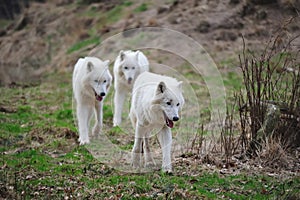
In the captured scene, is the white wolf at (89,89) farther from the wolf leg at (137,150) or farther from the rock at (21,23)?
the rock at (21,23)

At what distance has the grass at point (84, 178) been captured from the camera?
20.0 feet

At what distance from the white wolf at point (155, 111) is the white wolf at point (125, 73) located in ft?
8.26

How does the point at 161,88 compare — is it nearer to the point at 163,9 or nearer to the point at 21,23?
the point at 163,9

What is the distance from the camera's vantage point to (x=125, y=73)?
1025cm

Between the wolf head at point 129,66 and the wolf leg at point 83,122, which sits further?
the wolf head at point 129,66

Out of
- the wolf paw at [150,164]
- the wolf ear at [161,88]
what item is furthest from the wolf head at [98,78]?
the wolf ear at [161,88]

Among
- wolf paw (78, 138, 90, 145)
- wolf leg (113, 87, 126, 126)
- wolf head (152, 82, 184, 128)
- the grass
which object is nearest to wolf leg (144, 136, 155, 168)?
the grass

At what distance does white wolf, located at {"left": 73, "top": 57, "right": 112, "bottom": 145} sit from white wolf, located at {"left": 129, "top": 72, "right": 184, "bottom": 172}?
3.58 feet

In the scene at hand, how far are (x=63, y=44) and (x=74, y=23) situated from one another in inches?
91.3

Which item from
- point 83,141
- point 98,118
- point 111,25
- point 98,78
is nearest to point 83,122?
point 83,141

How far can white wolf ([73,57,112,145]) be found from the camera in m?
8.53

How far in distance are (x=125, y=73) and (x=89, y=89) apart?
65.4 inches

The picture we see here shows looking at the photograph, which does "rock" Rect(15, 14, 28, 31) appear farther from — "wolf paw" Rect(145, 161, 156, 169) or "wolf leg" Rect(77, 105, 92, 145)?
"wolf paw" Rect(145, 161, 156, 169)

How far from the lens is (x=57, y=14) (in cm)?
2950
